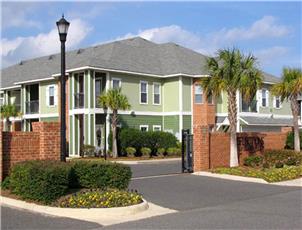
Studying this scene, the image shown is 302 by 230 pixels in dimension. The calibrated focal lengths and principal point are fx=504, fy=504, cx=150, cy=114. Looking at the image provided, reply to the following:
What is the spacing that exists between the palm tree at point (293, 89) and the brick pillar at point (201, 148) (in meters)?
6.84

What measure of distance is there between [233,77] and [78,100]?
16.3 metres

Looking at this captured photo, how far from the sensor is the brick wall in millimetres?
14023

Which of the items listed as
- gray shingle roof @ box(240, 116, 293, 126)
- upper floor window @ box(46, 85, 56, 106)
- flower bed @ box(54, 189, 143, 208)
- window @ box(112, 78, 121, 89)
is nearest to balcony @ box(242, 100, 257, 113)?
gray shingle roof @ box(240, 116, 293, 126)

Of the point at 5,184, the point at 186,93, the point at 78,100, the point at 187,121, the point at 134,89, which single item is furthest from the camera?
the point at 187,121

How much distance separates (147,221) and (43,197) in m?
2.71

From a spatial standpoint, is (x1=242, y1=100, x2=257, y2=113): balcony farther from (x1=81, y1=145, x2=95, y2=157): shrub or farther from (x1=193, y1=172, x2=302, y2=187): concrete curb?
(x1=193, y1=172, x2=302, y2=187): concrete curb

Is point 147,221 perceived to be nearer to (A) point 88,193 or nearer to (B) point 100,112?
(A) point 88,193

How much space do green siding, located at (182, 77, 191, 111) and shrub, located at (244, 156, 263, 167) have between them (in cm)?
1546

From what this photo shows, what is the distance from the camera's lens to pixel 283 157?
24391 mm

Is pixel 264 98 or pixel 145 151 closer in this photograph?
pixel 145 151

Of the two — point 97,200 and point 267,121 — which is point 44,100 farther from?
point 97,200

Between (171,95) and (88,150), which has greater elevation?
(171,95)

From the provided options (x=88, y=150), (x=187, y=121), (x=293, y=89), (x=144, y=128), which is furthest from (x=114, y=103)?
(x=293, y=89)

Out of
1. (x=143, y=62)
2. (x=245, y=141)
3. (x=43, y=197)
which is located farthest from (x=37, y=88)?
(x=43, y=197)
